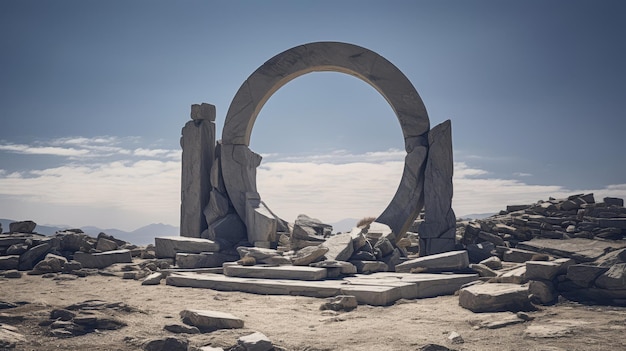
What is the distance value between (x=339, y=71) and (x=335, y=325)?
8.09 metres

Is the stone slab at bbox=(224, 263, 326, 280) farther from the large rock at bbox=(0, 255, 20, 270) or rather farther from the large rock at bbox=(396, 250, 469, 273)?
the large rock at bbox=(0, 255, 20, 270)

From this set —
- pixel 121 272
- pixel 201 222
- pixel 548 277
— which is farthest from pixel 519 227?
pixel 121 272

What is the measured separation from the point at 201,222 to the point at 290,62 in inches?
172

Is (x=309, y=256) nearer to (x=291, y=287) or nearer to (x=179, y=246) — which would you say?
(x=291, y=287)

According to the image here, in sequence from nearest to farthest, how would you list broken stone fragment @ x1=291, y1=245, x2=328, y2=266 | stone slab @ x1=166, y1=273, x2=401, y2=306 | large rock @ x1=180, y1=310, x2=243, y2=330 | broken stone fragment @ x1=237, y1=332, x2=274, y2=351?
broken stone fragment @ x1=237, y1=332, x2=274, y2=351 < large rock @ x1=180, y1=310, x2=243, y2=330 < stone slab @ x1=166, y1=273, x2=401, y2=306 < broken stone fragment @ x1=291, y1=245, x2=328, y2=266

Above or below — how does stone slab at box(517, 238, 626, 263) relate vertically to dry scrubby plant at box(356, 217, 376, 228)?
below

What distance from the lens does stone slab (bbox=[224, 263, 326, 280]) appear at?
28.0 feet

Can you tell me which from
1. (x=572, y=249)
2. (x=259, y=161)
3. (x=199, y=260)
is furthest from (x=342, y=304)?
(x=259, y=161)

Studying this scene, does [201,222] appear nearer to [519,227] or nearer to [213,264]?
[213,264]

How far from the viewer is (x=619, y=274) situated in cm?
628

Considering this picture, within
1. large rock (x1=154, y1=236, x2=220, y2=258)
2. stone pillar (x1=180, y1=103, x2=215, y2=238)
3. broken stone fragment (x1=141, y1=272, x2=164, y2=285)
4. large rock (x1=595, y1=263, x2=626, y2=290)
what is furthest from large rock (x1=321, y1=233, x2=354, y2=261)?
stone pillar (x1=180, y1=103, x2=215, y2=238)

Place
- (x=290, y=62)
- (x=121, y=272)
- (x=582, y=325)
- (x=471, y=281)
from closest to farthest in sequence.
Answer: (x=582, y=325), (x=471, y=281), (x=121, y=272), (x=290, y=62)

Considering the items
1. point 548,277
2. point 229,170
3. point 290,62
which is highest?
point 290,62

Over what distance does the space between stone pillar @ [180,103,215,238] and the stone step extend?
4.27 meters
